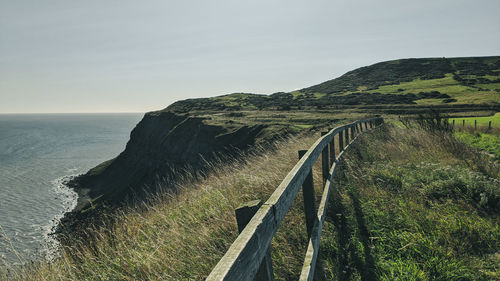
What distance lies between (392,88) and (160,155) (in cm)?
7258

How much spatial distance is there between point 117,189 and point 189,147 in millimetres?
14790

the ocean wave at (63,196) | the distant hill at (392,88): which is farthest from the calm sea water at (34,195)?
the distant hill at (392,88)

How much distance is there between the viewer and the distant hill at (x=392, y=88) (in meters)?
63.9

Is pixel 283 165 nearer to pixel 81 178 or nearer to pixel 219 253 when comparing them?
pixel 219 253

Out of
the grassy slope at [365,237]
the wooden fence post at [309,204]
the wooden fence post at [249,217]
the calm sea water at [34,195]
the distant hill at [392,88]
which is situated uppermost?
the distant hill at [392,88]

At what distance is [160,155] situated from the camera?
45.5 meters

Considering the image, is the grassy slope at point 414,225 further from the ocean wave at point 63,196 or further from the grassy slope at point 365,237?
the ocean wave at point 63,196

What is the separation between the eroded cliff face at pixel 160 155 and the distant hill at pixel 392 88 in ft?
53.6

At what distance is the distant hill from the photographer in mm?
63875

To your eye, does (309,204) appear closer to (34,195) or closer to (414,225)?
(414,225)

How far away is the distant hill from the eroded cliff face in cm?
1634

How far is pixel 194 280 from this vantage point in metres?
3.34

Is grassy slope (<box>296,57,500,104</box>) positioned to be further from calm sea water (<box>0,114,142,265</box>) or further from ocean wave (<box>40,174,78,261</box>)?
calm sea water (<box>0,114,142,265</box>)

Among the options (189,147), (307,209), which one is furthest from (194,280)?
(189,147)
